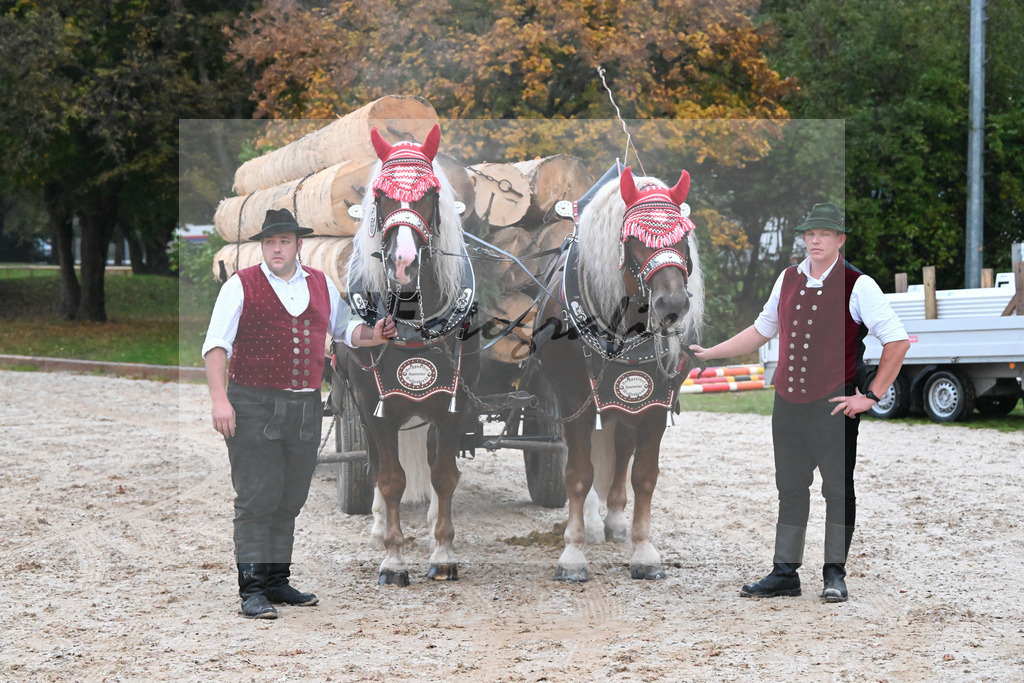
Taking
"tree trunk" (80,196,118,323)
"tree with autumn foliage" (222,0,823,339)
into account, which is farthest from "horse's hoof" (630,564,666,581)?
"tree trunk" (80,196,118,323)

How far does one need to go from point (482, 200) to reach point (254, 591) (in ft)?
7.68

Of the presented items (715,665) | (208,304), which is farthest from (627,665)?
(208,304)

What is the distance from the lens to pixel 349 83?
13.4 m

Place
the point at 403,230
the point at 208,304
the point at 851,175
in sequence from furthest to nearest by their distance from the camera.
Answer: the point at 851,175 → the point at 208,304 → the point at 403,230

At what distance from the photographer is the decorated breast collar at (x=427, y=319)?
4.61 meters

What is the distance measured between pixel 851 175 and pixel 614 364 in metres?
13.9

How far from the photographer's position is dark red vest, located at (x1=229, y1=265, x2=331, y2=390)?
4363 mm

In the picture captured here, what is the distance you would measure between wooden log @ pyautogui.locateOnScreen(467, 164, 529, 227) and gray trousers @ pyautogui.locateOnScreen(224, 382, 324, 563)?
1.64 m

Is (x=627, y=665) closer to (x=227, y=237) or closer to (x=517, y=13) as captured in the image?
(x=227, y=237)

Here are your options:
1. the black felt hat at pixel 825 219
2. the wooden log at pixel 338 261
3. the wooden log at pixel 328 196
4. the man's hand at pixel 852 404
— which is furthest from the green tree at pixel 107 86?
the man's hand at pixel 852 404

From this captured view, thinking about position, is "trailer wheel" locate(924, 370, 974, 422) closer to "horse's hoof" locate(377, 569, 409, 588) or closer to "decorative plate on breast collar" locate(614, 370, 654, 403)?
"decorative plate on breast collar" locate(614, 370, 654, 403)

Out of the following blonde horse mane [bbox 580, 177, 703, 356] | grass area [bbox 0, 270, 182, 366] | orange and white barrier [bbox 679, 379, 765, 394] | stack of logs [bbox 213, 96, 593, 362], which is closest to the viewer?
blonde horse mane [bbox 580, 177, 703, 356]

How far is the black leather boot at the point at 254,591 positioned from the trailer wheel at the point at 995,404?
922cm

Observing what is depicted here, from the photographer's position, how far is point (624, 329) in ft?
15.3
